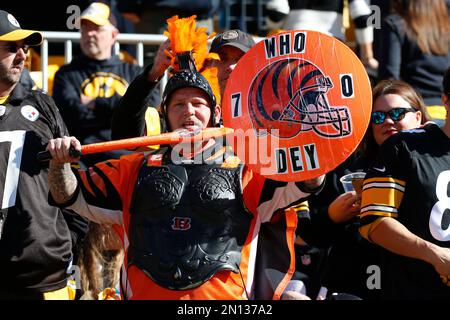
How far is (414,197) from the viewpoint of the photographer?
15.7 feet

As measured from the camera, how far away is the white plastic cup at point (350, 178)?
5198 mm

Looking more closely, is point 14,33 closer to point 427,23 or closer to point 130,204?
point 130,204

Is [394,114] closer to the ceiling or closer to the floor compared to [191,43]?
closer to the floor

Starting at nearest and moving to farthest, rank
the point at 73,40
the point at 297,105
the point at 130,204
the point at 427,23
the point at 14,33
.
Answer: the point at 297,105 → the point at 130,204 → the point at 14,33 → the point at 427,23 → the point at 73,40

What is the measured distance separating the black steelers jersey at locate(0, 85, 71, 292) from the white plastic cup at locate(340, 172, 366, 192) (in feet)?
4.95

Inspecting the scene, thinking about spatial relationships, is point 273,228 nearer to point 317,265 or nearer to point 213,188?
point 213,188

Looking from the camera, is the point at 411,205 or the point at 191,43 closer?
the point at 411,205

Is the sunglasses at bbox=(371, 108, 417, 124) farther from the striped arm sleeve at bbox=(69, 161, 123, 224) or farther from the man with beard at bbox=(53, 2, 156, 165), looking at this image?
the man with beard at bbox=(53, 2, 156, 165)

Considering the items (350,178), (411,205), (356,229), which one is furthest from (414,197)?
(356,229)

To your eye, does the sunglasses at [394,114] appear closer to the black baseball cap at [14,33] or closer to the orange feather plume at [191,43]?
the orange feather plume at [191,43]

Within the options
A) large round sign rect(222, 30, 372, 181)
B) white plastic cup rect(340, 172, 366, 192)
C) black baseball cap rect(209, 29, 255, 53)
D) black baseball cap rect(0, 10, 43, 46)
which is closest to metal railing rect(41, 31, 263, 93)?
black baseball cap rect(209, 29, 255, 53)

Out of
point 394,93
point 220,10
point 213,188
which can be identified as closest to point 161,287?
point 213,188

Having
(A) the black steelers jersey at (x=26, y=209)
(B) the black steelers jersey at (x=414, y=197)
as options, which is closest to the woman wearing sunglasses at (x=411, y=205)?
(B) the black steelers jersey at (x=414, y=197)

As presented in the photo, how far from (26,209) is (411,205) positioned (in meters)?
1.95
